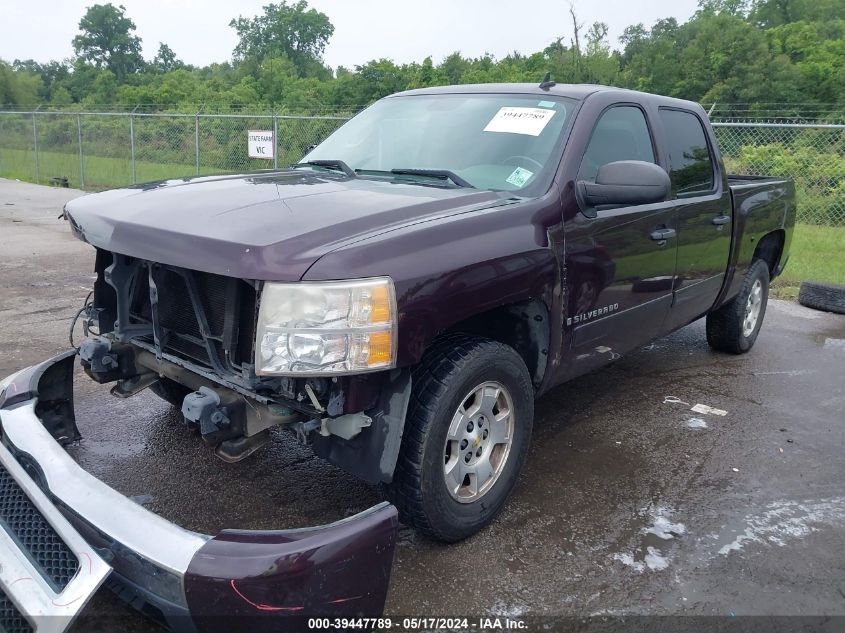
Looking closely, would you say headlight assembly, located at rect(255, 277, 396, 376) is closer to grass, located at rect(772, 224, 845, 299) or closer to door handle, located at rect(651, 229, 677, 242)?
door handle, located at rect(651, 229, 677, 242)

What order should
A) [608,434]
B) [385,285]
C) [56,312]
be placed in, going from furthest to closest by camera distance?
[56,312] < [608,434] < [385,285]

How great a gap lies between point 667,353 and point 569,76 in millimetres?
19715

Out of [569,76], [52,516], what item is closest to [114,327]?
[52,516]

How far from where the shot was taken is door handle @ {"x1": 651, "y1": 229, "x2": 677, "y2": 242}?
385cm

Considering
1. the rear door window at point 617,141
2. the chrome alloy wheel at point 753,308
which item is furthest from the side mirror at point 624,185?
the chrome alloy wheel at point 753,308

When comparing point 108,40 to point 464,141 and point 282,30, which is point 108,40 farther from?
point 464,141

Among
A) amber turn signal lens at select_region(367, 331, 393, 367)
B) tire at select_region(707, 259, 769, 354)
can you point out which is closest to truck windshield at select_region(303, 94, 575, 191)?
amber turn signal lens at select_region(367, 331, 393, 367)

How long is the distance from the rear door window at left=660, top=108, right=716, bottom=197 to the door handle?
0.29m

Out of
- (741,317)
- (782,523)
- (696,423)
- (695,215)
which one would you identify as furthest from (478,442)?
(741,317)

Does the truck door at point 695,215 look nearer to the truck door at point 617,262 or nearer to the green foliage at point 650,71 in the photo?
the truck door at point 617,262

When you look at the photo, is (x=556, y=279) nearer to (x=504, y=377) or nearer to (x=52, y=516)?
(x=504, y=377)

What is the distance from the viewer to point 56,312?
6.25m

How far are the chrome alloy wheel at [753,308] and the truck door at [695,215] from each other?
3.03 feet

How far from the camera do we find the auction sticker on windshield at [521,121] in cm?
353
